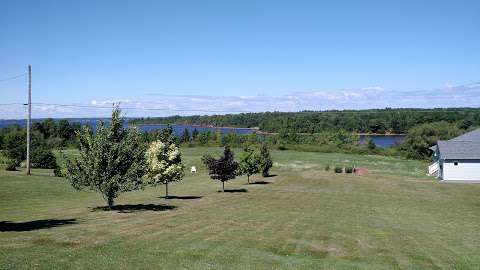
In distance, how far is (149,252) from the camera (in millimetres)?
16891

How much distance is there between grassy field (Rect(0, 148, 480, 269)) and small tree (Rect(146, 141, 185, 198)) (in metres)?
1.78

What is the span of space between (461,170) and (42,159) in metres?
57.0

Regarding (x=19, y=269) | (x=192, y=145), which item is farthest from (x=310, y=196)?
(x=192, y=145)

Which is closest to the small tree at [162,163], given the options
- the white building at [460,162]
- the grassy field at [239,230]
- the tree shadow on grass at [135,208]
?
the grassy field at [239,230]

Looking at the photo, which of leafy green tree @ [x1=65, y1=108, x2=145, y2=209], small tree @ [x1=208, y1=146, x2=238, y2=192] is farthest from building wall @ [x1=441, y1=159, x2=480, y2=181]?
leafy green tree @ [x1=65, y1=108, x2=145, y2=209]

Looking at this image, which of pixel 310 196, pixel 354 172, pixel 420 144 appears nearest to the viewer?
pixel 310 196

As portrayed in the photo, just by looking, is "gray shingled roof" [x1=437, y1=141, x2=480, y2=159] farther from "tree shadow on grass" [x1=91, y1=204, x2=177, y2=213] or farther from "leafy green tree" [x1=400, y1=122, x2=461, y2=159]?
"tree shadow on grass" [x1=91, y1=204, x2=177, y2=213]

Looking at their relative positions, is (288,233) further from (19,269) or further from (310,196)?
(310,196)

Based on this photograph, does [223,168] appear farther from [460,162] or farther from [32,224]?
[460,162]

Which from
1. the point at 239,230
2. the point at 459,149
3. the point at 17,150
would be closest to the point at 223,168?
the point at 239,230

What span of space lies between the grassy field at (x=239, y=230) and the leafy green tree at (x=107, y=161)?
1693 mm

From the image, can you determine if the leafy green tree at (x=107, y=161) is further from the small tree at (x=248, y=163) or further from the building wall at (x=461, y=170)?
the building wall at (x=461, y=170)

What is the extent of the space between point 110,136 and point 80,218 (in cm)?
578

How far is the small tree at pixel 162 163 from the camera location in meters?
36.6
